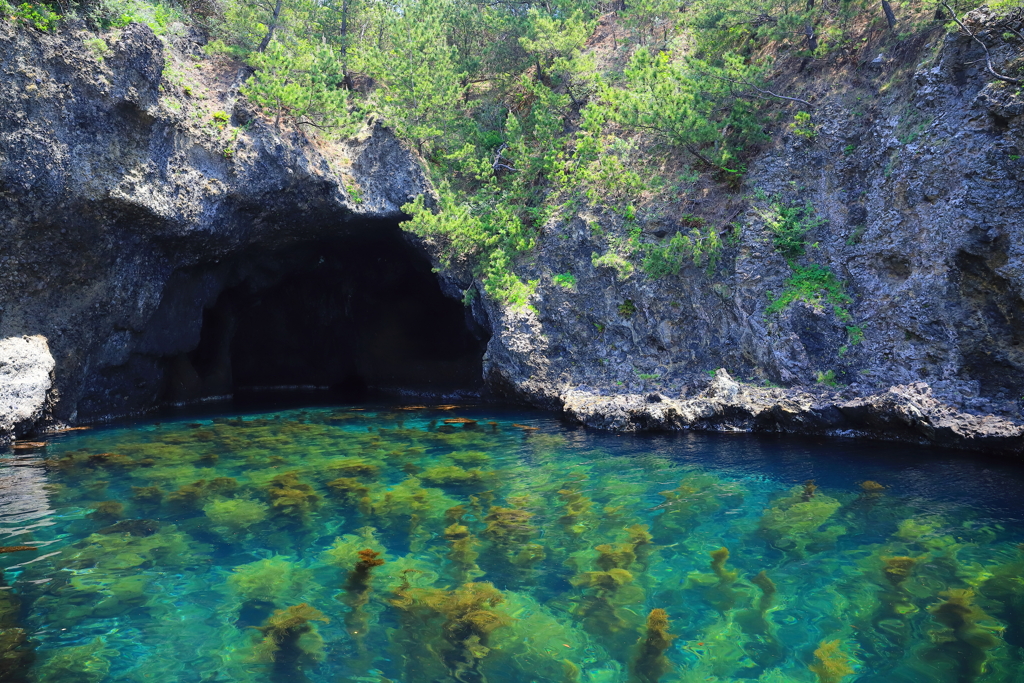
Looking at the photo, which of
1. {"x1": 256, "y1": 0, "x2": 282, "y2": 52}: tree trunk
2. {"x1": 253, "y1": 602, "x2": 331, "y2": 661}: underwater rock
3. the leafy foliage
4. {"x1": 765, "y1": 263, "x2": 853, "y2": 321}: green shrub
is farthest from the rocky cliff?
{"x1": 253, "y1": 602, "x2": 331, "y2": 661}: underwater rock

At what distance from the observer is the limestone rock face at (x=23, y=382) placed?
11.9 m

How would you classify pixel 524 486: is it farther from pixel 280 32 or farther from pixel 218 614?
pixel 280 32

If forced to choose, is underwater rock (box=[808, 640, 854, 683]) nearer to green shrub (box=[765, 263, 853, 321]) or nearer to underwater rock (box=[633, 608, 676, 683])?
underwater rock (box=[633, 608, 676, 683])

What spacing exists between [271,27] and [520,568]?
57.5 feet

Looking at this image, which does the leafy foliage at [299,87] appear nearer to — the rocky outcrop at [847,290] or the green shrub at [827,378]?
the rocky outcrop at [847,290]

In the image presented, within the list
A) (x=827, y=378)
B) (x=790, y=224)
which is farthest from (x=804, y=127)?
(x=827, y=378)

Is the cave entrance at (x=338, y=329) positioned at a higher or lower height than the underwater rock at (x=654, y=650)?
higher

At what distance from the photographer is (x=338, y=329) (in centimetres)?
2483

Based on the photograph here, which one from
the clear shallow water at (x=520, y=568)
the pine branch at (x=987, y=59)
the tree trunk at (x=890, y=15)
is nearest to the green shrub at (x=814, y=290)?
the clear shallow water at (x=520, y=568)

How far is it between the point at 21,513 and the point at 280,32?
1508 cm

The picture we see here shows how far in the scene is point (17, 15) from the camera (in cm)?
1177

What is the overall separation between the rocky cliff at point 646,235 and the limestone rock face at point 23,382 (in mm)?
552

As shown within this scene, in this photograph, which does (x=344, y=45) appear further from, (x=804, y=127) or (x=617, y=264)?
(x=804, y=127)

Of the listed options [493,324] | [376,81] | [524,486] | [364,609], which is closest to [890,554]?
[524,486]
